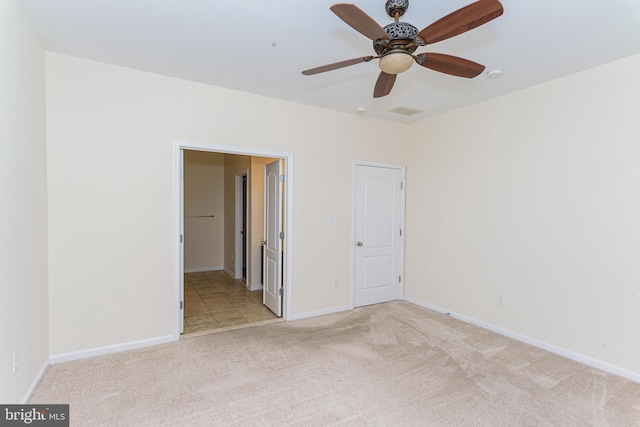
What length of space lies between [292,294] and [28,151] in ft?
9.34

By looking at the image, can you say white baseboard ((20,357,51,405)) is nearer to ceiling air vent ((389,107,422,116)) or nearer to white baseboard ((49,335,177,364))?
white baseboard ((49,335,177,364))

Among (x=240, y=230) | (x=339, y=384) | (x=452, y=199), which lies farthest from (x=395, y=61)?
(x=240, y=230)

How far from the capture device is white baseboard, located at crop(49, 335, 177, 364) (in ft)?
9.16

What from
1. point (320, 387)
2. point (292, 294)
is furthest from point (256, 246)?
point (320, 387)

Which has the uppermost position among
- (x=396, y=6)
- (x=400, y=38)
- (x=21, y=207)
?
(x=396, y=6)

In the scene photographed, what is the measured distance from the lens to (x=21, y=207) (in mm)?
2152

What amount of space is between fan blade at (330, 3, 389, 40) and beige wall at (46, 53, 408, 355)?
2.19 meters

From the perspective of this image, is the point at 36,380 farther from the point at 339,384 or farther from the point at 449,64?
the point at 449,64

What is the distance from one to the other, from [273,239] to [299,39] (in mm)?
2470

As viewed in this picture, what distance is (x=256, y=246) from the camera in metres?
5.33

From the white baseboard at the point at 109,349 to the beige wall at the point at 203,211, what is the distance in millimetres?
3707

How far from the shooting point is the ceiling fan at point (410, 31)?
153cm

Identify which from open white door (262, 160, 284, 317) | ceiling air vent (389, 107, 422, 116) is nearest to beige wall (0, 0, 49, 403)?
open white door (262, 160, 284, 317)

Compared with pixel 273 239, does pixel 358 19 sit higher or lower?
higher
